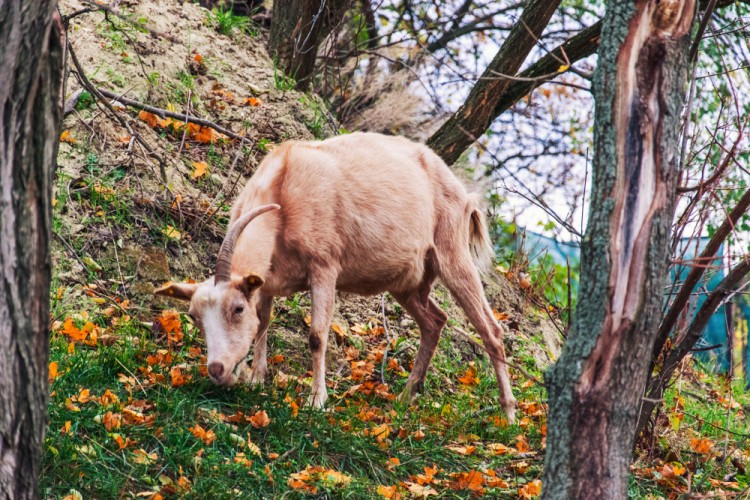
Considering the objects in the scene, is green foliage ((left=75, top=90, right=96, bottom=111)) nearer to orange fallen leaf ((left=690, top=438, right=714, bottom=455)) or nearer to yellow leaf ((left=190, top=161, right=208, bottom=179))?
yellow leaf ((left=190, top=161, right=208, bottom=179))

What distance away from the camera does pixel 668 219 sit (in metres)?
3.05

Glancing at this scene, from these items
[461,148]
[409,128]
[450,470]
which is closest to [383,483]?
[450,470]

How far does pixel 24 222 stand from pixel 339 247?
11.1ft

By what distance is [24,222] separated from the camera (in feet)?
8.79

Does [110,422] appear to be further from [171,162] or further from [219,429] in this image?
[171,162]

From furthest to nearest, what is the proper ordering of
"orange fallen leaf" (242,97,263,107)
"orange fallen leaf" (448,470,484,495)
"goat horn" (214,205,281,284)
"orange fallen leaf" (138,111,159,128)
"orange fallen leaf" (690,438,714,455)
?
"orange fallen leaf" (242,97,263,107)
"orange fallen leaf" (138,111,159,128)
"orange fallen leaf" (690,438,714,455)
"goat horn" (214,205,281,284)
"orange fallen leaf" (448,470,484,495)

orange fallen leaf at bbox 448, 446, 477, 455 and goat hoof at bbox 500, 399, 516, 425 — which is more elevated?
goat hoof at bbox 500, 399, 516, 425

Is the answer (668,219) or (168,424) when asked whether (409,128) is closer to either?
(168,424)

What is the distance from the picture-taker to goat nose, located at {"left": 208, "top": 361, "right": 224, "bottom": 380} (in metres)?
→ 4.88

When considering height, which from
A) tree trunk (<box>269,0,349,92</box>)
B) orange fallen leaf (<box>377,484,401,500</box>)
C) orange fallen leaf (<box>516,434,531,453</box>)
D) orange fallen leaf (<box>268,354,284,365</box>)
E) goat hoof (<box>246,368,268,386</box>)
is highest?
tree trunk (<box>269,0,349,92</box>)

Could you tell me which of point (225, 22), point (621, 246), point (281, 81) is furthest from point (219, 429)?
point (225, 22)

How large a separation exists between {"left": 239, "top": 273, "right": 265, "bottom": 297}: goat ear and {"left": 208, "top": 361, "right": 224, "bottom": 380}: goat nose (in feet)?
1.68

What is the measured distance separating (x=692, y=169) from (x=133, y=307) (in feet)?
13.6

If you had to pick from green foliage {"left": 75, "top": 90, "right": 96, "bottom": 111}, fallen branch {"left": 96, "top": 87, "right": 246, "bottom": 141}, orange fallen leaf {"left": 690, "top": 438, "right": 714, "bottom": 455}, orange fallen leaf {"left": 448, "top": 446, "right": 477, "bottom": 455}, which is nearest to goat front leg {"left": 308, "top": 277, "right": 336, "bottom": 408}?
orange fallen leaf {"left": 448, "top": 446, "right": 477, "bottom": 455}
